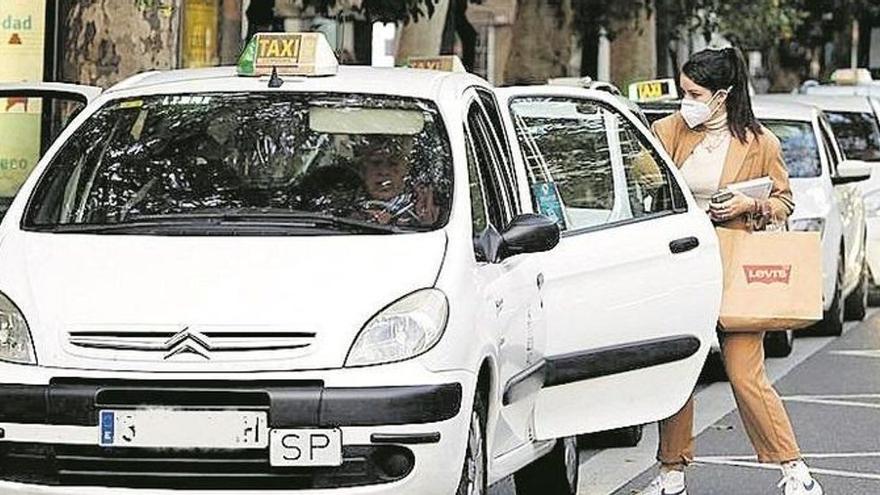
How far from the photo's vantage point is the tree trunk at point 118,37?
41.8 feet

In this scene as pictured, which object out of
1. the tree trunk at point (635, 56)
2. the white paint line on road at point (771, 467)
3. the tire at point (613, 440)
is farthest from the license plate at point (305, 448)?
the tree trunk at point (635, 56)

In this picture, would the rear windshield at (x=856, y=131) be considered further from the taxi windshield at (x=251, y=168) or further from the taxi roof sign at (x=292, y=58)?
the taxi windshield at (x=251, y=168)

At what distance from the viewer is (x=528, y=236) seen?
7.55 metres

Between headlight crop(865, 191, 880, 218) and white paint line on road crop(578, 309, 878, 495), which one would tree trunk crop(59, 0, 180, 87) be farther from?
headlight crop(865, 191, 880, 218)

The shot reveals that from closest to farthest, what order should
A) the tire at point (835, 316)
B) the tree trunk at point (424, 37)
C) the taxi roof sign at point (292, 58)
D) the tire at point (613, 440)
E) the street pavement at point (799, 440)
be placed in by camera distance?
the taxi roof sign at point (292, 58) → the street pavement at point (799, 440) → the tire at point (613, 440) → the tire at point (835, 316) → the tree trunk at point (424, 37)

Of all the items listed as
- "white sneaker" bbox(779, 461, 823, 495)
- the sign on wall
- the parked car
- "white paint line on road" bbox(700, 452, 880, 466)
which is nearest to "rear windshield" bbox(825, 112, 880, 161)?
the parked car

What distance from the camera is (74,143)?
8023 mm

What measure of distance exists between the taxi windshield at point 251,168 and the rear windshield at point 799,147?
28.0 ft

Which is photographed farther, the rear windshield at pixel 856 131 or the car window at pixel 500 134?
the rear windshield at pixel 856 131

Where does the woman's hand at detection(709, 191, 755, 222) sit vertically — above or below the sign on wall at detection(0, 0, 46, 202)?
below

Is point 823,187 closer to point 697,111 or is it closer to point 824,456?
point 824,456

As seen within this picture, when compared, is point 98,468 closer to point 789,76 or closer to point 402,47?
point 402,47

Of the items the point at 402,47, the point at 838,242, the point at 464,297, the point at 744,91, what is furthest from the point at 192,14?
the point at 464,297

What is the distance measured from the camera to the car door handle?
28.8 ft
